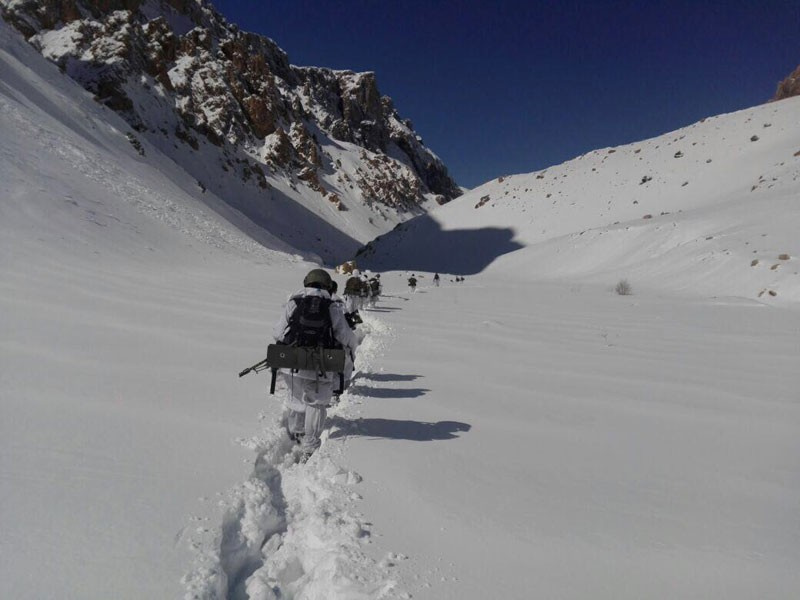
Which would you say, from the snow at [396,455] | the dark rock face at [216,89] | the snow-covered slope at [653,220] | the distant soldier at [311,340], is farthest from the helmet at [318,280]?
the dark rock face at [216,89]

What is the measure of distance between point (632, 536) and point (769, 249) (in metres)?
18.5

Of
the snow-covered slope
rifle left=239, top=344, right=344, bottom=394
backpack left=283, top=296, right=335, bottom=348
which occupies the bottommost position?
rifle left=239, top=344, right=344, bottom=394

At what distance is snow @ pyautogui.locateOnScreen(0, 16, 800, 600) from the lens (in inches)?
91.4

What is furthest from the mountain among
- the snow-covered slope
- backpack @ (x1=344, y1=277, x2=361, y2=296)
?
backpack @ (x1=344, y1=277, x2=361, y2=296)

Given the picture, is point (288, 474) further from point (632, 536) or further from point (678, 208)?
point (678, 208)

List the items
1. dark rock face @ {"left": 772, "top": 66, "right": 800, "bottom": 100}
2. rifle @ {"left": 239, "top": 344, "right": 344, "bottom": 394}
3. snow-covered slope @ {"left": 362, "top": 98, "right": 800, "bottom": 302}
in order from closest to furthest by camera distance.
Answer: rifle @ {"left": 239, "top": 344, "right": 344, "bottom": 394}, snow-covered slope @ {"left": 362, "top": 98, "right": 800, "bottom": 302}, dark rock face @ {"left": 772, "top": 66, "right": 800, "bottom": 100}

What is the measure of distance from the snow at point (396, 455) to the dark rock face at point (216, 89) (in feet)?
153

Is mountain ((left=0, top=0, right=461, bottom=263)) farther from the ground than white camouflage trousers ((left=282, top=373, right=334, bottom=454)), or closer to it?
farther from the ground

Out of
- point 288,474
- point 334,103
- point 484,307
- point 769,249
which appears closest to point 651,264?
point 769,249

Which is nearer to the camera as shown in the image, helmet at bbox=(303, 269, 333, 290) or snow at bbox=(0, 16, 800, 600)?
snow at bbox=(0, 16, 800, 600)

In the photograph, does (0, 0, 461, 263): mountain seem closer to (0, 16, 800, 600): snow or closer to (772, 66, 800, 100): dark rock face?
(0, 16, 800, 600): snow

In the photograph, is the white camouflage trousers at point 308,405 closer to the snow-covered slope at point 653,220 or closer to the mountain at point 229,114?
the snow-covered slope at point 653,220

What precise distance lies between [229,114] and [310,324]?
77330 millimetres

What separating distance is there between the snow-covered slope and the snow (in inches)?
265
